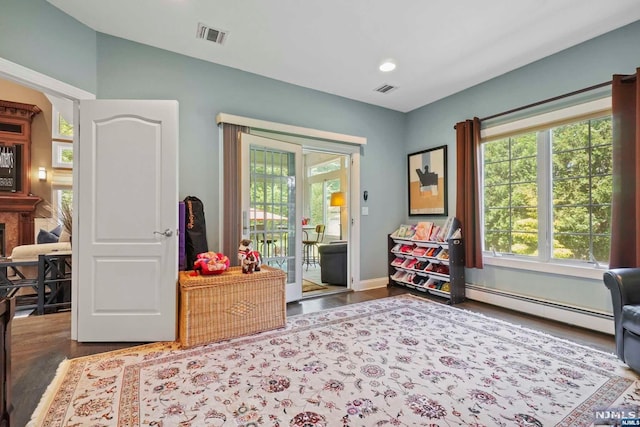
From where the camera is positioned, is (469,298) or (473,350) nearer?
(473,350)

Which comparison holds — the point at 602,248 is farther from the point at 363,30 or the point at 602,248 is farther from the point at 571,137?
the point at 363,30

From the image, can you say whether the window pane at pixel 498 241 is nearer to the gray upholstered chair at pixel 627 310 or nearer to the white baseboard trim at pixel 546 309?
the white baseboard trim at pixel 546 309

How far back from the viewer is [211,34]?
2840mm

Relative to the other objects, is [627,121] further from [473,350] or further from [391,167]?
[391,167]

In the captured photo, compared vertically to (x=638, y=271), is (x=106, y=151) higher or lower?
higher

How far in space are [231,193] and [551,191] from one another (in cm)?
352

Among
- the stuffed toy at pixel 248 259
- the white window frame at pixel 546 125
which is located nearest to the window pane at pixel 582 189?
the white window frame at pixel 546 125

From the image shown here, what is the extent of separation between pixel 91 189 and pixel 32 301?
2687 millimetres

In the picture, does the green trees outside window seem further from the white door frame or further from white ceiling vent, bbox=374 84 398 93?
the white door frame

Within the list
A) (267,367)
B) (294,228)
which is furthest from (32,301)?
(267,367)

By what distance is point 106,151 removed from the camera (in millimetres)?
2564

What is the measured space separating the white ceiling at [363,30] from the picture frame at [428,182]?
1161mm

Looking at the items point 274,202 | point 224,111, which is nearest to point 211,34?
point 224,111

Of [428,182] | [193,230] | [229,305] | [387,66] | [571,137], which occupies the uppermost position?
[387,66]
